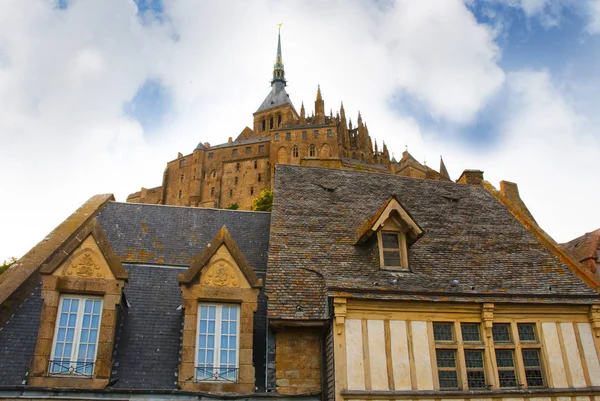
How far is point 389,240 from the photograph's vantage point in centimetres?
1212

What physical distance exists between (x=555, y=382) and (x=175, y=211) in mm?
9615

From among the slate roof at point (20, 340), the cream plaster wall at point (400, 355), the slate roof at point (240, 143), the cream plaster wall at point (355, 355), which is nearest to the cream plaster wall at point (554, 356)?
the cream plaster wall at point (400, 355)

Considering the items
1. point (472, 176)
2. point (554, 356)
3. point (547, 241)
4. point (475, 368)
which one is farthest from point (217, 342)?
point (472, 176)

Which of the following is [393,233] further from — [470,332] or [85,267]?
[85,267]

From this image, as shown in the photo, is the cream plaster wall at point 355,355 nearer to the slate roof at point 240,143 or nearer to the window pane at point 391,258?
the window pane at point 391,258

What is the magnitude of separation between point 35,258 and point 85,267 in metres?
2.02

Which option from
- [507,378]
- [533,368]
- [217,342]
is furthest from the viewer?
[533,368]

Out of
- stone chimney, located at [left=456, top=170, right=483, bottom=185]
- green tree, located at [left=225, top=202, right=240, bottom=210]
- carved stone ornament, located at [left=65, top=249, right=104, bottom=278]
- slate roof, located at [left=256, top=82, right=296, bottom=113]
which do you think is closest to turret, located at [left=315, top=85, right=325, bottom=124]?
slate roof, located at [left=256, top=82, right=296, bottom=113]

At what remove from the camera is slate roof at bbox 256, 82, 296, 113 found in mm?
127875

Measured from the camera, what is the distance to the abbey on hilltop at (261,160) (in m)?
98.9

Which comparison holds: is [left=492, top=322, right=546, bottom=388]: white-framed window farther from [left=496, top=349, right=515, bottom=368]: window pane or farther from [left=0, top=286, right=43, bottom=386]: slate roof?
[left=0, top=286, right=43, bottom=386]: slate roof

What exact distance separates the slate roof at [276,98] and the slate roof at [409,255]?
369 ft

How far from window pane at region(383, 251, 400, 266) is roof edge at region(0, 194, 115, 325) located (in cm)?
695

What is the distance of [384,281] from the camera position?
1118 cm
